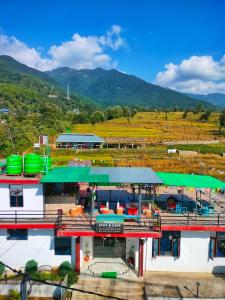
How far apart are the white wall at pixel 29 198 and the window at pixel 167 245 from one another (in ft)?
27.6

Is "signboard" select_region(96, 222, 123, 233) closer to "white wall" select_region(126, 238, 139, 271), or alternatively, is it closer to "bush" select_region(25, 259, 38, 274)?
"white wall" select_region(126, 238, 139, 271)

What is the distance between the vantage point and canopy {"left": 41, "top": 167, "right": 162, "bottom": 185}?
2055 centimetres

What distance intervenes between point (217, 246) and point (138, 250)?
5607 millimetres

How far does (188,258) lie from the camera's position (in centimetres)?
2155

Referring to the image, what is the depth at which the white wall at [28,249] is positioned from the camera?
69.2 feet

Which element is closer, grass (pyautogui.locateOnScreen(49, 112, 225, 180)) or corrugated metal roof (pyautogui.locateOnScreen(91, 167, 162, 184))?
corrugated metal roof (pyautogui.locateOnScreen(91, 167, 162, 184))

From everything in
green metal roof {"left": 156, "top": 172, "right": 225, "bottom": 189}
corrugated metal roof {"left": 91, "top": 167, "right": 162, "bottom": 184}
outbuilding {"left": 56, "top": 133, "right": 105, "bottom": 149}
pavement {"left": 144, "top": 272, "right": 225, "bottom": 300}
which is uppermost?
corrugated metal roof {"left": 91, "top": 167, "right": 162, "bottom": 184}

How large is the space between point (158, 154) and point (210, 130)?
53.7m

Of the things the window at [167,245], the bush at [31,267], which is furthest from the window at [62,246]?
the window at [167,245]

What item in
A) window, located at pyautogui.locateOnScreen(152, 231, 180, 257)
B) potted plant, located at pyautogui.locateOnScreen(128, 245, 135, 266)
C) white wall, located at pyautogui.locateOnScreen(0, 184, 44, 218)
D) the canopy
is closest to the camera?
the canopy

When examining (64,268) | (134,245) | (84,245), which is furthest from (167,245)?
(64,268)

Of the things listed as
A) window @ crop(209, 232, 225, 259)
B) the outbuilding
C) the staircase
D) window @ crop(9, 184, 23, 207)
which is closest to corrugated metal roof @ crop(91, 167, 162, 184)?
window @ crop(9, 184, 23, 207)

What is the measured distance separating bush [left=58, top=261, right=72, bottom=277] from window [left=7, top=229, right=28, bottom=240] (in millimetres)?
3117

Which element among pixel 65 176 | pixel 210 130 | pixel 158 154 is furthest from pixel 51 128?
pixel 65 176
